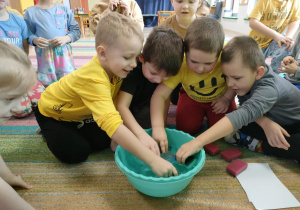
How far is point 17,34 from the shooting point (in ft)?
4.16

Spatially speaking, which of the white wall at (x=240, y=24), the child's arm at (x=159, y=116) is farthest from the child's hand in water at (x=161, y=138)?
the white wall at (x=240, y=24)

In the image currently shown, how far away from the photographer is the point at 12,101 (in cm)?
54

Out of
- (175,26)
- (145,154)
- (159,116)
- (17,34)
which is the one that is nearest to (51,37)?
(17,34)

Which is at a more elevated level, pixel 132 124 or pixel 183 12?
pixel 183 12

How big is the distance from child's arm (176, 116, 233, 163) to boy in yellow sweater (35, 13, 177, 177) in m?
0.08

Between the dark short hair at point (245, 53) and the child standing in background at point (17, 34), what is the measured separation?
1.00 meters

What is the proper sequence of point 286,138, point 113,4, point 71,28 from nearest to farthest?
point 286,138, point 113,4, point 71,28

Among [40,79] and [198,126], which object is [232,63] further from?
[40,79]

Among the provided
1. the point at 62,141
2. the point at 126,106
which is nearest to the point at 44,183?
the point at 62,141

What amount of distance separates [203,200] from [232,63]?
47cm

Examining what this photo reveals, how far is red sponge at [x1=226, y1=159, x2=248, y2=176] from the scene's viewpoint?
759 mm

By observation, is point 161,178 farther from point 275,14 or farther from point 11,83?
point 275,14

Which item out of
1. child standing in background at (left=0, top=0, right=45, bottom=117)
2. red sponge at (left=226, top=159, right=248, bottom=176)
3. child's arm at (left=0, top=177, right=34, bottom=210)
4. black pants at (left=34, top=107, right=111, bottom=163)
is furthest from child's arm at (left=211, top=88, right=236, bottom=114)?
child standing in background at (left=0, top=0, right=45, bottom=117)

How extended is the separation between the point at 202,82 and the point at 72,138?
0.57 m
